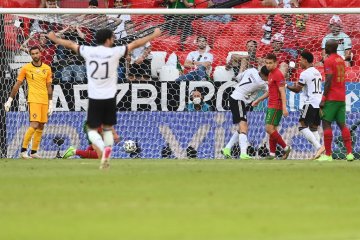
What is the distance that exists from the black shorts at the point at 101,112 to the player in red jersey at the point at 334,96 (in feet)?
16.5

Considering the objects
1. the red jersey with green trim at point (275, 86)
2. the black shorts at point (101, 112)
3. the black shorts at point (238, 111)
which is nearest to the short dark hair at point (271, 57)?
the red jersey with green trim at point (275, 86)

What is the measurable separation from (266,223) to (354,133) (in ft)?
44.9

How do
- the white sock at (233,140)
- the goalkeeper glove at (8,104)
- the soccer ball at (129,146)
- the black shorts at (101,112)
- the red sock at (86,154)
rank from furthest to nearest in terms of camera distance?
the soccer ball at (129,146)
the white sock at (233,140)
the red sock at (86,154)
the goalkeeper glove at (8,104)
the black shorts at (101,112)

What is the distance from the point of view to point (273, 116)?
22.2m

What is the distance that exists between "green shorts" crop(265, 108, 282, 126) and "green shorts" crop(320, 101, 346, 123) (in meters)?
1.96

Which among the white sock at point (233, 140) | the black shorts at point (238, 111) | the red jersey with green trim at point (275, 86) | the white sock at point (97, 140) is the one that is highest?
the red jersey with green trim at point (275, 86)

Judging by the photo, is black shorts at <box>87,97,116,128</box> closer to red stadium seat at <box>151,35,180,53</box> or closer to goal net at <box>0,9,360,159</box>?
goal net at <box>0,9,360,159</box>

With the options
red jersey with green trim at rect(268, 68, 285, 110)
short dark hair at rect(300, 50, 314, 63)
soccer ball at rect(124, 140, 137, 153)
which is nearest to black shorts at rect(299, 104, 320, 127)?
red jersey with green trim at rect(268, 68, 285, 110)

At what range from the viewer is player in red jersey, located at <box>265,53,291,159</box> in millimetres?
22047

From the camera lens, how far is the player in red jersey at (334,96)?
2012 centimetres

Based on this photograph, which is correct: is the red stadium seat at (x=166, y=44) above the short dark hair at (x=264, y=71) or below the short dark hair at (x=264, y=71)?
above

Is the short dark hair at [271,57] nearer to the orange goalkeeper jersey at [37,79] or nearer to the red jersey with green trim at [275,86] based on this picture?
the red jersey with green trim at [275,86]

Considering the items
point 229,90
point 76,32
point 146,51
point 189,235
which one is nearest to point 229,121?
point 229,90

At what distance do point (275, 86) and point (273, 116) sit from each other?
627 mm
